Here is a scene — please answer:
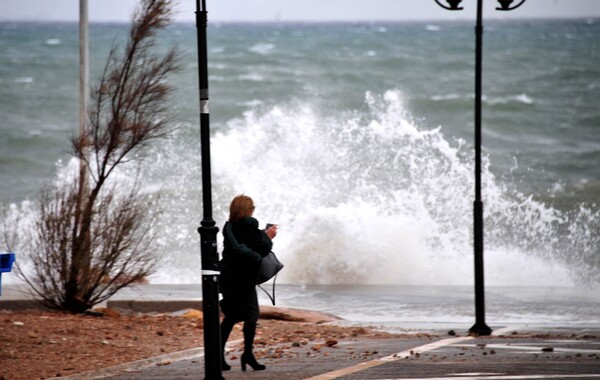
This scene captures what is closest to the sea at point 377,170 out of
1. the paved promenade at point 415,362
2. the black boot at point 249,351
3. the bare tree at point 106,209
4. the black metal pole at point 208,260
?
the bare tree at point 106,209

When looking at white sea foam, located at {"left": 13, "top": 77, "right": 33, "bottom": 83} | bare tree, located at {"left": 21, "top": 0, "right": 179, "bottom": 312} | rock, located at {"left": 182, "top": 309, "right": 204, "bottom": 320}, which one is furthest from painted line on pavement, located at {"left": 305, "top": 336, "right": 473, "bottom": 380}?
white sea foam, located at {"left": 13, "top": 77, "right": 33, "bottom": 83}

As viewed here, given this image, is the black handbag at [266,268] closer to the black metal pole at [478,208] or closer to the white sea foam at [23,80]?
the black metal pole at [478,208]

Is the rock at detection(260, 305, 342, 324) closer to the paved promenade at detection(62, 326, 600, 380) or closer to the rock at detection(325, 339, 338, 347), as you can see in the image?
the paved promenade at detection(62, 326, 600, 380)

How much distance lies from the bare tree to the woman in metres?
3.70

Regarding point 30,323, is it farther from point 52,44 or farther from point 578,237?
point 52,44

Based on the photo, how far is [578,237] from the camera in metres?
A: 27.9

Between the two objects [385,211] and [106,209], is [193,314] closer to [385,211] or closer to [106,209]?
[106,209]

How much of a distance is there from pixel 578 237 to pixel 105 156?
49.5 ft

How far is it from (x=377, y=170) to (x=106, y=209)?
19.5 m

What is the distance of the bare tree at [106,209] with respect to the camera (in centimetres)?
1486

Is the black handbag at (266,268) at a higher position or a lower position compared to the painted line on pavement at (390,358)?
higher

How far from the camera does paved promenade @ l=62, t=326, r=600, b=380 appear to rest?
36.2ft

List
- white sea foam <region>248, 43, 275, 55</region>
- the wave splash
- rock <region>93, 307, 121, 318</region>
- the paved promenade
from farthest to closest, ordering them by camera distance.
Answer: white sea foam <region>248, 43, 275, 55</region> → the wave splash → rock <region>93, 307, 121, 318</region> → the paved promenade

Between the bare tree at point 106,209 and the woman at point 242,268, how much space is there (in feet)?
12.1
